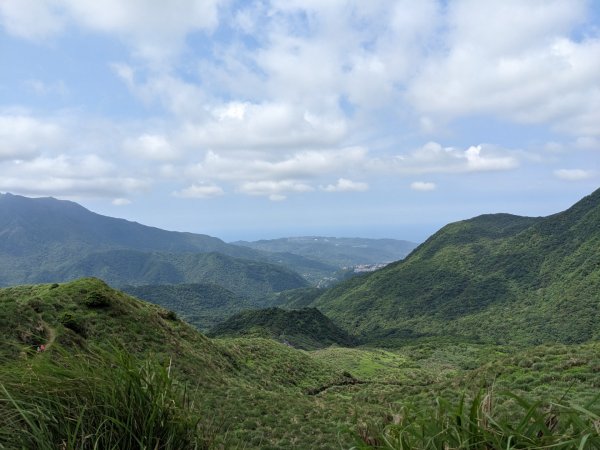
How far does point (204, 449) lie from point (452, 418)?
2.77m

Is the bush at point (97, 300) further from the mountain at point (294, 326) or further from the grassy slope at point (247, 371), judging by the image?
the mountain at point (294, 326)

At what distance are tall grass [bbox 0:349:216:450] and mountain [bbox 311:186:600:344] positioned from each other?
118 metres

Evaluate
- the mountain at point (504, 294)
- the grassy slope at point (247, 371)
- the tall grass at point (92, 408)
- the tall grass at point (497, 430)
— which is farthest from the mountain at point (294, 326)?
the tall grass at point (497, 430)

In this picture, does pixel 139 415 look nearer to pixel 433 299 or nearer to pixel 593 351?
pixel 593 351

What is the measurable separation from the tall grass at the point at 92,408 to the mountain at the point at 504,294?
118 meters

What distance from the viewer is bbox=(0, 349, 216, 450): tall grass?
11.9 ft

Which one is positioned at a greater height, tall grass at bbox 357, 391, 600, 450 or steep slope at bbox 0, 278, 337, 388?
tall grass at bbox 357, 391, 600, 450

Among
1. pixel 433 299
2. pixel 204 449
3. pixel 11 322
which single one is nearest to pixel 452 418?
pixel 204 449

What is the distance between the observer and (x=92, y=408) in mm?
3912

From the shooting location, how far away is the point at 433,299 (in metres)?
167

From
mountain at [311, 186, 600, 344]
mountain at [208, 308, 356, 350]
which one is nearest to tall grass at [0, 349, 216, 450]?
mountain at [208, 308, 356, 350]

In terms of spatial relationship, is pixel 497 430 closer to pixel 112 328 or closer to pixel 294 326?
pixel 112 328

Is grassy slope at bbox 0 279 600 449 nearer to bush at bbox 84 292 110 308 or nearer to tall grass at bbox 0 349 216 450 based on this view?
bush at bbox 84 292 110 308

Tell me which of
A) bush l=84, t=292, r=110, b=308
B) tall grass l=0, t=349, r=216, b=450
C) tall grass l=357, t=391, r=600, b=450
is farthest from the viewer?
bush l=84, t=292, r=110, b=308
